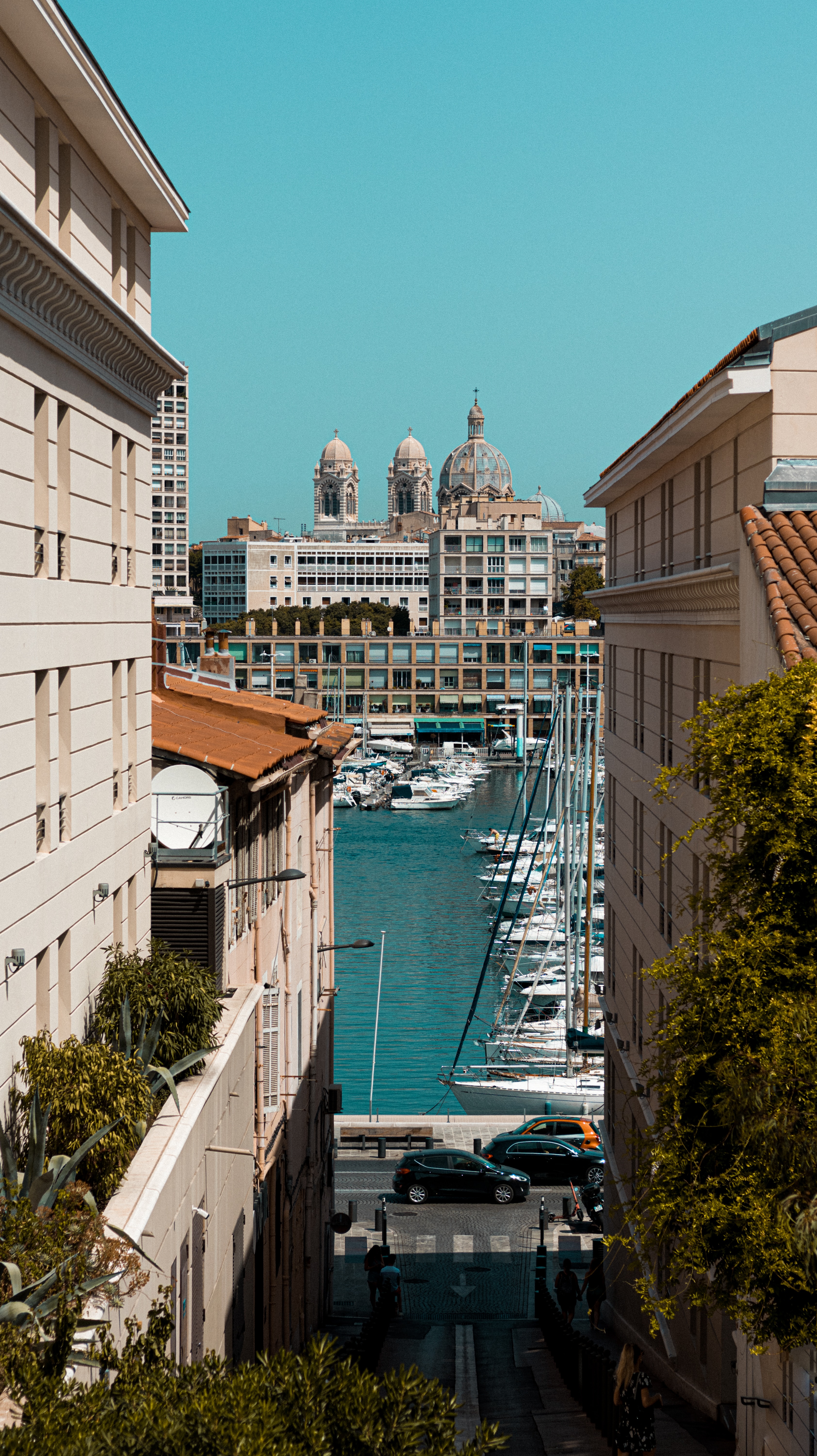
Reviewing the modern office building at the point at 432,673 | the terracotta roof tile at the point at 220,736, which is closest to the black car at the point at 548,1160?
the terracotta roof tile at the point at 220,736

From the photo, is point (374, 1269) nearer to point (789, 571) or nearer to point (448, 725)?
point (789, 571)

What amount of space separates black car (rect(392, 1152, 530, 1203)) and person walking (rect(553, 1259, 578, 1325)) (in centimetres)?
674

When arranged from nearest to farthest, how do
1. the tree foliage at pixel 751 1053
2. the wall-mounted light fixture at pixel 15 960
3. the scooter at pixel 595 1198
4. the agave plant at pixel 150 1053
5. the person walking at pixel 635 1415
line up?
the tree foliage at pixel 751 1053 < the wall-mounted light fixture at pixel 15 960 < the agave plant at pixel 150 1053 < the person walking at pixel 635 1415 < the scooter at pixel 595 1198

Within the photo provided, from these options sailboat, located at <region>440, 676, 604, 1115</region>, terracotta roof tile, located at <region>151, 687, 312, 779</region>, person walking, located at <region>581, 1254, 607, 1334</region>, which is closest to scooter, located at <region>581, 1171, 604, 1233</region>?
sailboat, located at <region>440, 676, 604, 1115</region>

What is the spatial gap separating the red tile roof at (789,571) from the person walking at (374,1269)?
20.4 metres

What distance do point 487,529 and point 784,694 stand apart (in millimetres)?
181683

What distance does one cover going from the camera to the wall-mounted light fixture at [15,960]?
1184 cm

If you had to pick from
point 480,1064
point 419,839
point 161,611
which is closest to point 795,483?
point 480,1064

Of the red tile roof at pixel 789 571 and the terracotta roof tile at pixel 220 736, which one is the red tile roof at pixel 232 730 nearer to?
the terracotta roof tile at pixel 220 736

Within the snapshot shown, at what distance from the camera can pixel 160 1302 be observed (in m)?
11.6

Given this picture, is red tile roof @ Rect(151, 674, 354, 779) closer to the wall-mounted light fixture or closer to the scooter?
the wall-mounted light fixture

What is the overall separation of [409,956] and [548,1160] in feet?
94.0

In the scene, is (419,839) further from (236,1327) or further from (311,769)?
(236,1327)

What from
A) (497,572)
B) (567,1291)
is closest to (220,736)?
Result: (567,1291)
